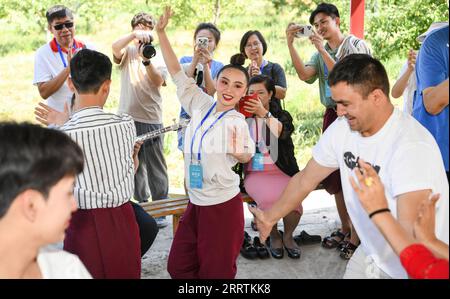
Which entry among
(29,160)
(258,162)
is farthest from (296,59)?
(29,160)

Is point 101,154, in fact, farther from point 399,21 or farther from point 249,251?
point 399,21

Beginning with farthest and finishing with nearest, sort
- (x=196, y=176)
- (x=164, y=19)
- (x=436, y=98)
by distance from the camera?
1. (x=164, y=19)
2. (x=196, y=176)
3. (x=436, y=98)

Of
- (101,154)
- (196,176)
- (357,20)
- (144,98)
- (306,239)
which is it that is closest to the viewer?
(101,154)

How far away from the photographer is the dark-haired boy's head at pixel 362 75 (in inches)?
101

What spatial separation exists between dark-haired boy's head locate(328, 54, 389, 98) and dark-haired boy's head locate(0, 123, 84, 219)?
1.31 meters

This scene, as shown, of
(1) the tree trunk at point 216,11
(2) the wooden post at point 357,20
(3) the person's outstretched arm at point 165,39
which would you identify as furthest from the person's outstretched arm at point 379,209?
(1) the tree trunk at point 216,11

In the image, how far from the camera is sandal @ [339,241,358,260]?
15.4 feet

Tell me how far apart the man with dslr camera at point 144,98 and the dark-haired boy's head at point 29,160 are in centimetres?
339

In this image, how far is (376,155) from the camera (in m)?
2.56

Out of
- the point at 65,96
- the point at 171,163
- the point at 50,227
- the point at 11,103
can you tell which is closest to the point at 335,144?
the point at 50,227

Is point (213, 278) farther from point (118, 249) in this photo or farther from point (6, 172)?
point (6, 172)

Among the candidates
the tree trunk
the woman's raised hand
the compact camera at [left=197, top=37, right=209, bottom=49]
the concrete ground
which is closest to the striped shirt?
the woman's raised hand

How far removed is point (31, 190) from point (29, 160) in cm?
9

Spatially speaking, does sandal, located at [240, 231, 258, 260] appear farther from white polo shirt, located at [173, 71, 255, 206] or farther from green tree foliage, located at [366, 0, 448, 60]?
green tree foliage, located at [366, 0, 448, 60]
